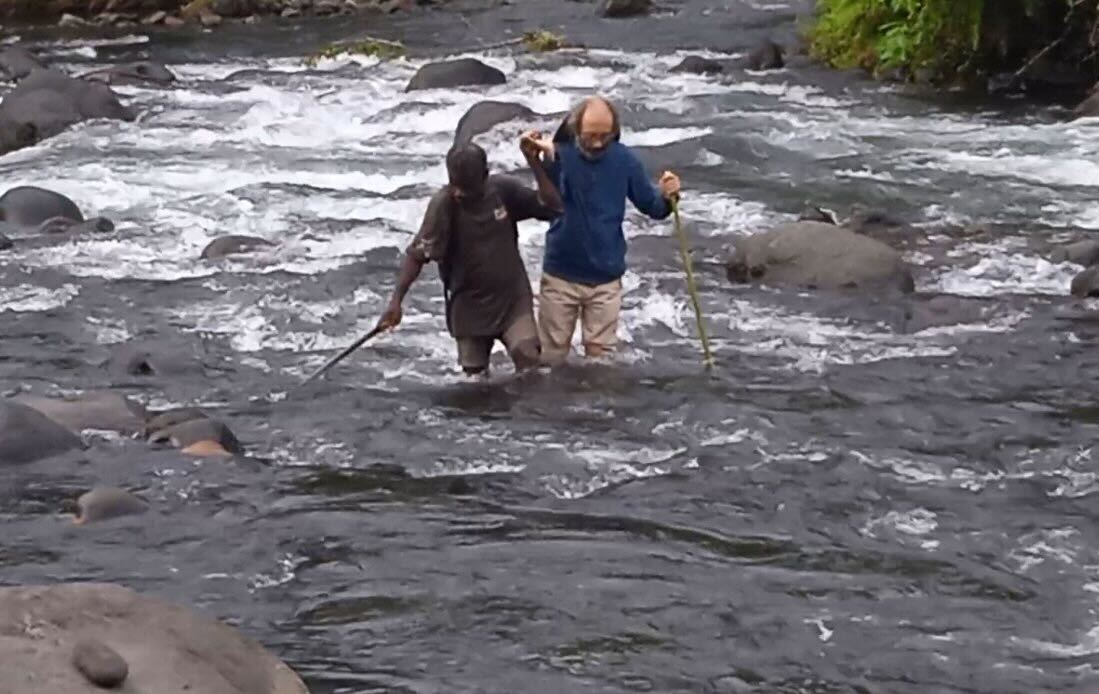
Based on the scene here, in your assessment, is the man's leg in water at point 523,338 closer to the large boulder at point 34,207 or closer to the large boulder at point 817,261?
the large boulder at point 817,261

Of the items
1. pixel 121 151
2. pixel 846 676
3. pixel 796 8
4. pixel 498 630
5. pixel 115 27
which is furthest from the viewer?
pixel 115 27

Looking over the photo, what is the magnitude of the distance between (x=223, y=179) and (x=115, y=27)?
575 inches

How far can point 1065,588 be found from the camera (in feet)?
28.2

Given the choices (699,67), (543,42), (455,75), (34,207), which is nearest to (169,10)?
(543,42)

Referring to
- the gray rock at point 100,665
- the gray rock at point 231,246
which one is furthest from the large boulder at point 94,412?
the gray rock at point 100,665

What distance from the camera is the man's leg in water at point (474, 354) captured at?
38.5 ft

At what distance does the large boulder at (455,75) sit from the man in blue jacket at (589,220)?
12.7 m

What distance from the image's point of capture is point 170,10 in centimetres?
3388

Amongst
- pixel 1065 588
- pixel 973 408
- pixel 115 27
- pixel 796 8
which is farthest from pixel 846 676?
pixel 115 27

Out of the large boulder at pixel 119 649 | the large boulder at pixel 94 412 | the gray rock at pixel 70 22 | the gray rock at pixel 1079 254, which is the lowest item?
the gray rock at pixel 70 22

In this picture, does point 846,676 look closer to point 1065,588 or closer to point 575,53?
point 1065,588

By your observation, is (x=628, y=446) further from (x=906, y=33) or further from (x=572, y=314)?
(x=906, y=33)

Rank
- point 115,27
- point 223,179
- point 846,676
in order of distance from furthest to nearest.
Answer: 1. point 115,27
2. point 223,179
3. point 846,676

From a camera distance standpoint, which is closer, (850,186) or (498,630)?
(498,630)
